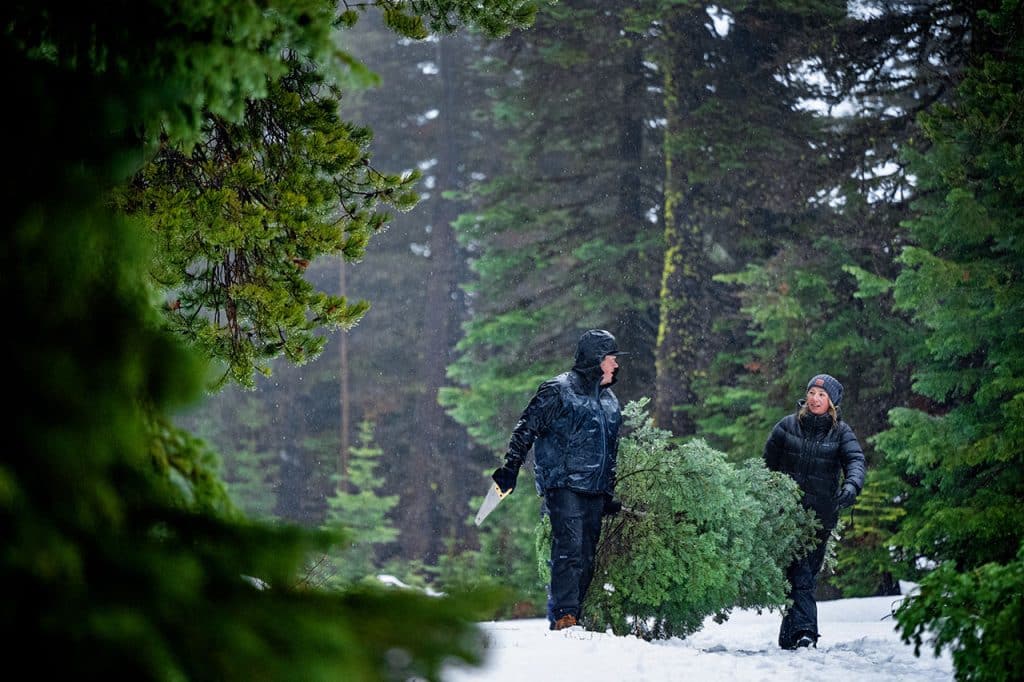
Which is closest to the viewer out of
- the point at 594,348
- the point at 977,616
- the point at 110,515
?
the point at 110,515

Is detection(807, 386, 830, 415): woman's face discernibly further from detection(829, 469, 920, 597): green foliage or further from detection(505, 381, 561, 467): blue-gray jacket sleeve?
detection(829, 469, 920, 597): green foliage

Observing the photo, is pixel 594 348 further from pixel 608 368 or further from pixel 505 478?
pixel 505 478

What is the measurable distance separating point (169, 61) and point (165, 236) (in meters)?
3.68

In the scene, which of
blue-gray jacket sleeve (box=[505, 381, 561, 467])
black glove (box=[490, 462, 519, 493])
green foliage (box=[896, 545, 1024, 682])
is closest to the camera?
green foliage (box=[896, 545, 1024, 682])

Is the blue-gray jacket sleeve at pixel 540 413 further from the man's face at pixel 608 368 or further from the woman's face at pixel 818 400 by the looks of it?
the woman's face at pixel 818 400

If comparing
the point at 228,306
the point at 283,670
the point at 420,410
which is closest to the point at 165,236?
the point at 228,306

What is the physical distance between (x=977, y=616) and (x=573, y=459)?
162 inches

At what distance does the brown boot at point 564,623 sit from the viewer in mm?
7871

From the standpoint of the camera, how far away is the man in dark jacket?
313 inches

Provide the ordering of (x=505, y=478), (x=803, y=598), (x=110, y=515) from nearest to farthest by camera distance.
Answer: (x=110, y=515)
(x=505, y=478)
(x=803, y=598)

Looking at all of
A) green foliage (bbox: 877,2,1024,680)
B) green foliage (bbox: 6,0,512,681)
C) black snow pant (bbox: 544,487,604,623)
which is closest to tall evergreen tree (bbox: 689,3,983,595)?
green foliage (bbox: 877,2,1024,680)

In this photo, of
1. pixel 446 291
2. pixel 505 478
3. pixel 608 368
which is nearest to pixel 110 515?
pixel 505 478

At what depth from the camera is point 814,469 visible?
356 inches

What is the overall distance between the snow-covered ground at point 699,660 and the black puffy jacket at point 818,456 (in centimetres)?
122
